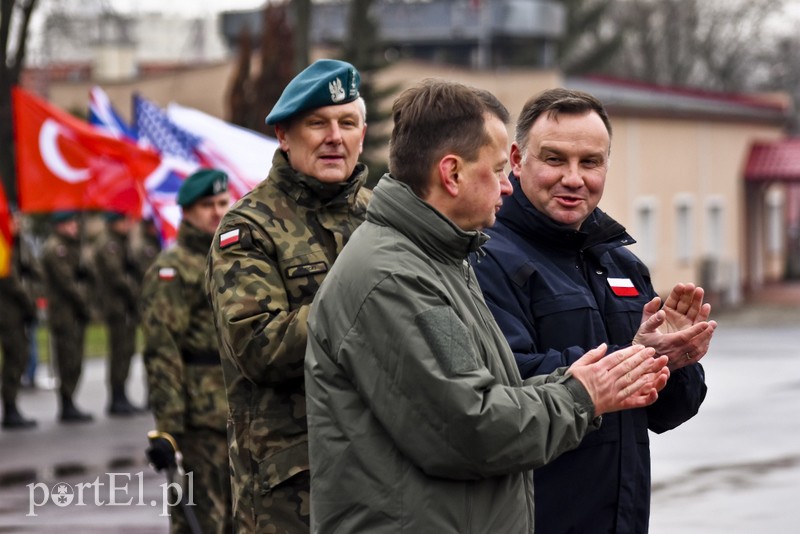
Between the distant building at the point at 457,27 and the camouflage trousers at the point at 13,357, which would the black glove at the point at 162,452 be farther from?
the distant building at the point at 457,27

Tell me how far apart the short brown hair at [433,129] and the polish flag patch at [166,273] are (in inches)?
157

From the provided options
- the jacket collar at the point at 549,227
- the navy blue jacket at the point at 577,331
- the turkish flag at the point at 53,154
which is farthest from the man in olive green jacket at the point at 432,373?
the turkish flag at the point at 53,154

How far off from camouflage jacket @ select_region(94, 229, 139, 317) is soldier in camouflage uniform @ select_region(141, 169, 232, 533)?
10.3 metres

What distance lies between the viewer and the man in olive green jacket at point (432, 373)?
337 cm

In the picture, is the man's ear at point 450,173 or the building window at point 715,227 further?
the building window at point 715,227

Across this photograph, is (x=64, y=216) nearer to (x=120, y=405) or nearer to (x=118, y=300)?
(x=118, y=300)

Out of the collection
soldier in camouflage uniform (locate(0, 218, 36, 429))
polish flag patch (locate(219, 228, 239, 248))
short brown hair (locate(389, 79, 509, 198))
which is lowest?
soldier in camouflage uniform (locate(0, 218, 36, 429))

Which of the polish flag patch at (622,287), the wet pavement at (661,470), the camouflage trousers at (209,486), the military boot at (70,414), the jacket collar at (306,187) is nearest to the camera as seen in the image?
the polish flag patch at (622,287)

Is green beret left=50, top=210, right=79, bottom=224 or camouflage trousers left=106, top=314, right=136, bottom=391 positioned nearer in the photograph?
camouflage trousers left=106, top=314, right=136, bottom=391

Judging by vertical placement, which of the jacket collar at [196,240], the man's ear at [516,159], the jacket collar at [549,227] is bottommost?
the jacket collar at [196,240]

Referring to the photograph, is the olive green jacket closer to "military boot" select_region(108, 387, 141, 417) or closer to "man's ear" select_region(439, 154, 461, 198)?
"man's ear" select_region(439, 154, 461, 198)

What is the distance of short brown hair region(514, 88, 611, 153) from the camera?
4508 mm

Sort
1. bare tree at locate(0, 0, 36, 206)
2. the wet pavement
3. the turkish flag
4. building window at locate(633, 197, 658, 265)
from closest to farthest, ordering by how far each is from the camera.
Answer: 1. the wet pavement
2. the turkish flag
3. bare tree at locate(0, 0, 36, 206)
4. building window at locate(633, 197, 658, 265)

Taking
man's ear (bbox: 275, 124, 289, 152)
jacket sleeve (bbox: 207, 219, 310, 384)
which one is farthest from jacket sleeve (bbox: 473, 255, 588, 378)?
man's ear (bbox: 275, 124, 289, 152)
